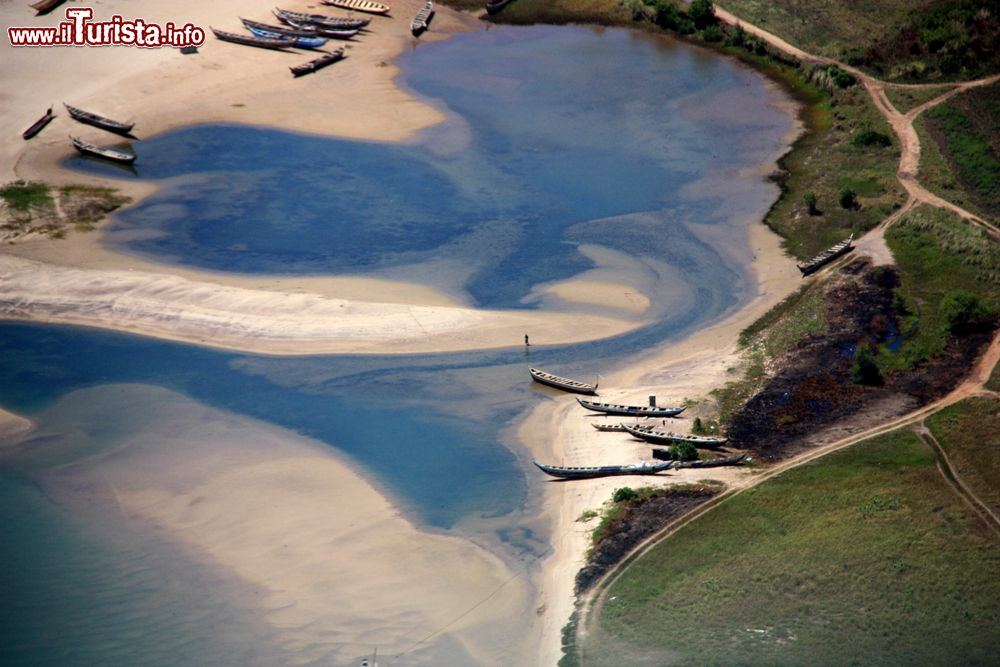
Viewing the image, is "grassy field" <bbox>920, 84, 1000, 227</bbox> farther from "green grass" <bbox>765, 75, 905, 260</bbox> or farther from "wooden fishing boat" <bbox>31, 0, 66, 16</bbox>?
"wooden fishing boat" <bbox>31, 0, 66, 16</bbox>

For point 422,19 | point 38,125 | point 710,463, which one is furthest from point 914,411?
point 422,19

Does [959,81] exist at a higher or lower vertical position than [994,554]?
higher

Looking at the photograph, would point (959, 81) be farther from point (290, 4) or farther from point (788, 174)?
point (290, 4)

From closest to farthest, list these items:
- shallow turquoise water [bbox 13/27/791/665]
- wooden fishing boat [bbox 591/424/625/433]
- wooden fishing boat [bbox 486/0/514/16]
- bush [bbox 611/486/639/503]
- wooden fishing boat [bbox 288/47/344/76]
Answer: shallow turquoise water [bbox 13/27/791/665]
bush [bbox 611/486/639/503]
wooden fishing boat [bbox 591/424/625/433]
wooden fishing boat [bbox 288/47/344/76]
wooden fishing boat [bbox 486/0/514/16]

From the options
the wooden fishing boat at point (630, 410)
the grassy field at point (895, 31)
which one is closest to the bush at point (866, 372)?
the wooden fishing boat at point (630, 410)

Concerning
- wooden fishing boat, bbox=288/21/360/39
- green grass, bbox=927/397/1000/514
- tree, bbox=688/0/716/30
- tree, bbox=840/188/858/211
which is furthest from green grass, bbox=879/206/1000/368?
wooden fishing boat, bbox=288/21/360/39

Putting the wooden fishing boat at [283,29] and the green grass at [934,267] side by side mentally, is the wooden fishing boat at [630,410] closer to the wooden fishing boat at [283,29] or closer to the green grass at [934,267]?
the green grass at [934,267]

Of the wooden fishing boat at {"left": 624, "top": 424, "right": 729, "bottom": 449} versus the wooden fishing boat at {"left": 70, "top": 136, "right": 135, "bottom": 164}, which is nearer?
the wooden fishing boat at {"left": 624, "top": 424, "right": 729, "bottom": 449}

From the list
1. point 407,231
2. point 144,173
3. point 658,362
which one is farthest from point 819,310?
point 144,173
